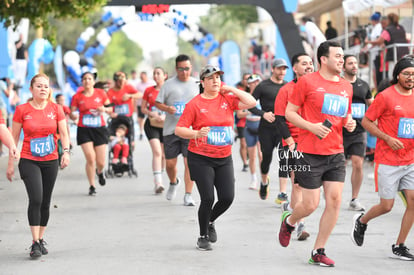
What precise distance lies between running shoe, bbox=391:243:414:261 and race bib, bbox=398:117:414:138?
100cm

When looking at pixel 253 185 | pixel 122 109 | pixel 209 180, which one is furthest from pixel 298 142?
pixel 122 109

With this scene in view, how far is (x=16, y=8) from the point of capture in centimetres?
1415

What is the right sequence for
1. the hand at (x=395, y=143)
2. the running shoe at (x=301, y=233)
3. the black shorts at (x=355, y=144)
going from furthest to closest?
the black shorts at (x=355, y=144)
the running shoe at (x=301, y=233)
the hand at (x=395, y=143)

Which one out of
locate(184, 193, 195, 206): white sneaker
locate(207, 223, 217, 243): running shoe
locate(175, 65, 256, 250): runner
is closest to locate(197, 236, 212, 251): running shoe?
locate(175, 65, 256, 250): runner

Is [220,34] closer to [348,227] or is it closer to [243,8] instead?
[243,8]

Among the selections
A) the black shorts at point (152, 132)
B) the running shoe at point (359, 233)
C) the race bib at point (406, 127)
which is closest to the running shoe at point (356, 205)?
the running shoe at point (359, 233)

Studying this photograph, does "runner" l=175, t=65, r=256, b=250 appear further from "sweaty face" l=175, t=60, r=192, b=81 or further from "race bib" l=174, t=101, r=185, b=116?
"race bib" l=174, t=101, r=185, b=116

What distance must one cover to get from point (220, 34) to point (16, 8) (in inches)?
3764

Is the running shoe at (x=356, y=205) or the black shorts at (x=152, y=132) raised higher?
the black shorts at (x=152, y=132)

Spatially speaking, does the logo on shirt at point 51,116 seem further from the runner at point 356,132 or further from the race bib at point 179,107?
the runner at point 356,132

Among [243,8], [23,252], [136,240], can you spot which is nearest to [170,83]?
[136,240]

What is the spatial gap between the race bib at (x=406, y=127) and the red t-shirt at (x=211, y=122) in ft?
5.39

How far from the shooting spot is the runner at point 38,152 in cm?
748

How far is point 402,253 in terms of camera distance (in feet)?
23.6
